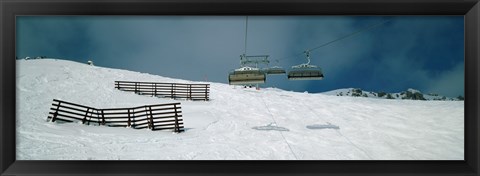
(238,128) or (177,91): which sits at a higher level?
(177,91)

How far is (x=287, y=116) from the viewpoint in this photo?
9.73m

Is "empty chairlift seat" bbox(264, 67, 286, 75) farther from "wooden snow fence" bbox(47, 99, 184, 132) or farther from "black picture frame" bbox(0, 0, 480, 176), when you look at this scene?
"black picture frame" bbox(0, 0, 480, 176)

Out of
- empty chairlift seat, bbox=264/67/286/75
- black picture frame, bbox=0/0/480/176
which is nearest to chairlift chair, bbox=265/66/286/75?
empty chairlift seat, bbox=264/67/286/75

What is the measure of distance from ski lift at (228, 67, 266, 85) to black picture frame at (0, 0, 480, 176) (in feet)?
8.37

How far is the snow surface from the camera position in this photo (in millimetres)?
4371

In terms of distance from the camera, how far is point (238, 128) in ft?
24.3
